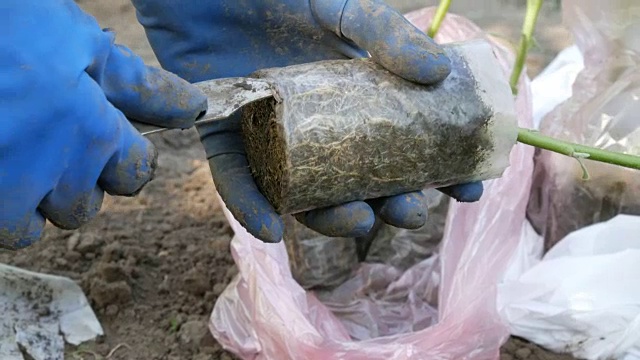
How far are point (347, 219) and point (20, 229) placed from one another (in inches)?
15.2

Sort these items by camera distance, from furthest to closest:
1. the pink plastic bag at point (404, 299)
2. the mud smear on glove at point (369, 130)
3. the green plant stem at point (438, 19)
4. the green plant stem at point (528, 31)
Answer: the green plant stem at point (438, 19), the green plant stem at point (528, 31), the pink plastic bag at point (404, 299), the mud smear on glove at point (369, 130)

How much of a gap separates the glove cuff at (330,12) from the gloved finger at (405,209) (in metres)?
0.22

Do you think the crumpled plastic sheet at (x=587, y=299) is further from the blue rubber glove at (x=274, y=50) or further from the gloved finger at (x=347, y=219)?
the gloved finger at (x=347, y=219)

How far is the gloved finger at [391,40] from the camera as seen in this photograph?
97 centimetres

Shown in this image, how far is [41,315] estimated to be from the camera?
1447 mm

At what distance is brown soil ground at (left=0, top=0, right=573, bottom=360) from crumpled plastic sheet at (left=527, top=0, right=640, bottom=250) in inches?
11.3

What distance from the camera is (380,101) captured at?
38.6 inches

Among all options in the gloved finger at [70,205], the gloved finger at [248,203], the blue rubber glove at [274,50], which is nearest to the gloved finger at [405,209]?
the blue rubber glove at [274,50]

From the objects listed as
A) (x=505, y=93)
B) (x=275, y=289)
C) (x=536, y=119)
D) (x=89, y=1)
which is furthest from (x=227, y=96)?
(x=89, y=1)

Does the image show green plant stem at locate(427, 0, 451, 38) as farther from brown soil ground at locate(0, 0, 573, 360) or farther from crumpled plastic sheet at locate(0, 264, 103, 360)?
crumpled plastic sheet at locate(0, 264, 103, 360)

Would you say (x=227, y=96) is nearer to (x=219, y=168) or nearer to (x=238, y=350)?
(x=219, y=168)

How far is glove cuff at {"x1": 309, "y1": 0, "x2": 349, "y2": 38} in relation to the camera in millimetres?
1054

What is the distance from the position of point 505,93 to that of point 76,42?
510 mm

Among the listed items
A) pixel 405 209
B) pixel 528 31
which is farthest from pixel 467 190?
pixel 528 31
